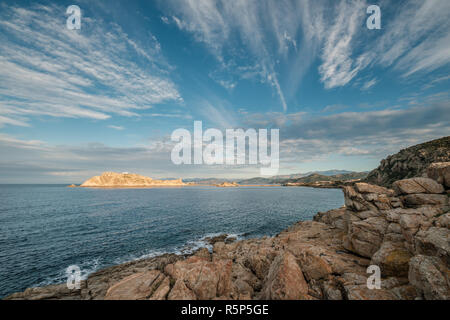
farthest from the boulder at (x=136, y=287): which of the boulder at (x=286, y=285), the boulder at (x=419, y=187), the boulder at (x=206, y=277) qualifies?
the boulder at (x=419, y=187)

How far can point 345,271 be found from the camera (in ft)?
50.8

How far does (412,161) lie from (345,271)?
90800 mm

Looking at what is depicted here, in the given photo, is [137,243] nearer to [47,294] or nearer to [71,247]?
[71,247]

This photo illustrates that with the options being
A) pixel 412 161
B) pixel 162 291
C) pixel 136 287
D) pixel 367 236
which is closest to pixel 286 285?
pixel 162 291

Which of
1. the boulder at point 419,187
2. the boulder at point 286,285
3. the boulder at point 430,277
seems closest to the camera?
the boulder at point 430,277

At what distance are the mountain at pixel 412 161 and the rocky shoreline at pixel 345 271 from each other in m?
64.6

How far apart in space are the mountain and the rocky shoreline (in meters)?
64.6


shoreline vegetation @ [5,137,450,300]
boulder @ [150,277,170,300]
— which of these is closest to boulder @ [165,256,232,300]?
shoreline vegetation @ [5,137,450,300]

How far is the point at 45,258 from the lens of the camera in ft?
101

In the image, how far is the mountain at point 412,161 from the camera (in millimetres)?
66125

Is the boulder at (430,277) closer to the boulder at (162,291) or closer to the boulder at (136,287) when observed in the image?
the boulder at (162,291)

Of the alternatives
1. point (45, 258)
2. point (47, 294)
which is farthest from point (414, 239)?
point (45, 258)

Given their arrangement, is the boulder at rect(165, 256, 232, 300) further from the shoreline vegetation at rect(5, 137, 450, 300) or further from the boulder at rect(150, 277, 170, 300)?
the boulder at rect(150, 277, 170, 300)

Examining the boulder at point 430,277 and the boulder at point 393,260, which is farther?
the boulder at point 393,260
